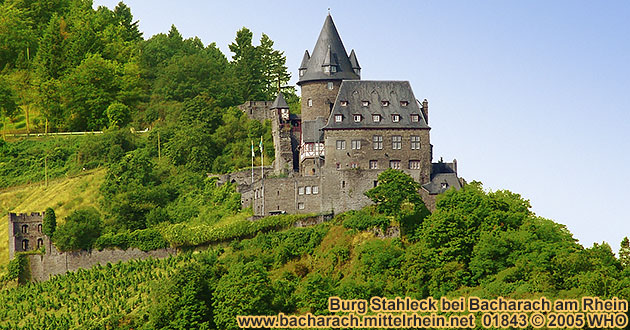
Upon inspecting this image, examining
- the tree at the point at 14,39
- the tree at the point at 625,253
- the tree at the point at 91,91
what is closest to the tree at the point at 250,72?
the tree at the point at 91,91

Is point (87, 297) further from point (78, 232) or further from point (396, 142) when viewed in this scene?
point (396, 142)

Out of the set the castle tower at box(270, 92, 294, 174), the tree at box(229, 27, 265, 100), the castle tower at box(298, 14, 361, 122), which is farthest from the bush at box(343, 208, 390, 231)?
the tree at box(229, 27, 265, 100)

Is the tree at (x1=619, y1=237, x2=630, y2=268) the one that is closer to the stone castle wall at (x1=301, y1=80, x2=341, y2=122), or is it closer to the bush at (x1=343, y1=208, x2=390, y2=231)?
the bush at (x1=343, y1=208, x2=390, y2=231)

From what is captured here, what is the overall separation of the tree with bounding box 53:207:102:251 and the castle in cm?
1092

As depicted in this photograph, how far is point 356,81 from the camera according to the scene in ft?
298

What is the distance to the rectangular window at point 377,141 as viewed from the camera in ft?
290

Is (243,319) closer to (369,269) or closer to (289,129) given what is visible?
(369,269)

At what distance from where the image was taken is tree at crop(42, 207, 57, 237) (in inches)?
3565

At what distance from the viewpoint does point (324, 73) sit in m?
93.8

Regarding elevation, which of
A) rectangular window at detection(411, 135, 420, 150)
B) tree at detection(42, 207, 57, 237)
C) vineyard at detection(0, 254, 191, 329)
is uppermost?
rectangular window at detection(411, 135, 420, 150)

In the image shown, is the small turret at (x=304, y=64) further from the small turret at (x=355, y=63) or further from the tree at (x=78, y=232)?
the tree at (x=78, y=232)

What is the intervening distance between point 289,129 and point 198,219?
962cm

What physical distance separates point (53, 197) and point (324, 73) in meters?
24.6

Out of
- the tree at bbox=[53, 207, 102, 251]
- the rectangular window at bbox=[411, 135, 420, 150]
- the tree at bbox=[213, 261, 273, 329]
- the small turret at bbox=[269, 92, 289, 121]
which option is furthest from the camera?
the small turret at bbox=[269, 92, 289, 121]
